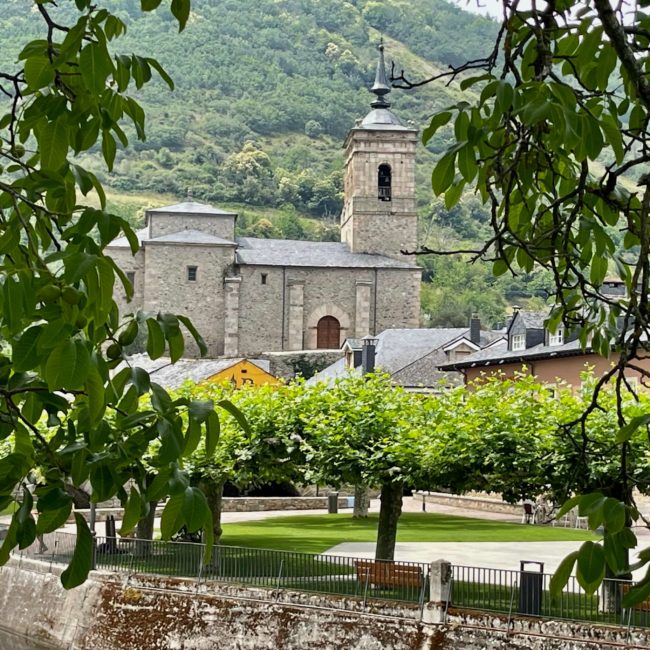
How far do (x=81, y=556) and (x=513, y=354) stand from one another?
136 feet

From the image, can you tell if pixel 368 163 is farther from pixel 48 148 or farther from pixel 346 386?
pixel 48 148

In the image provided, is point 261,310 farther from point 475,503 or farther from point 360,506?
point 360,506

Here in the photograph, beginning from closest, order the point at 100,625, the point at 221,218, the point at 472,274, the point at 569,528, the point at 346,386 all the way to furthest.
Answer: the point at 100,625 → the point at 346,386 → the point at 569,528 → the point at 221,218 → the point at 472,274

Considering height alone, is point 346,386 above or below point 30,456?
above

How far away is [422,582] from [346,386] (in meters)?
9.01

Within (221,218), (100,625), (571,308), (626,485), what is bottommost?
(100,625)

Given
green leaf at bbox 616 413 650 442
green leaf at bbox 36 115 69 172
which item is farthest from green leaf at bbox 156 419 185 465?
green leaf at bbox 616 413 650 442

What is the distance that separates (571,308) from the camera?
15.5 feet

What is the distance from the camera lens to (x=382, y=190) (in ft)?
277

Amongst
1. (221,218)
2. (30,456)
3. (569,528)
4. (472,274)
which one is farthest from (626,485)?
(472,274)

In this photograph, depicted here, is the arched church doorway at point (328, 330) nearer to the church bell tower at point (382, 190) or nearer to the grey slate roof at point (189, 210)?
the church bell tower at point (382, 190)

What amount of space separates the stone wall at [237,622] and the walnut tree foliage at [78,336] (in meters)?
16.4

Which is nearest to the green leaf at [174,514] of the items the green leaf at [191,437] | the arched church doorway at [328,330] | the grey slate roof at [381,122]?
the green leaf at [191,437]

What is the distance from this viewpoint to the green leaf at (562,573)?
9.04ft
